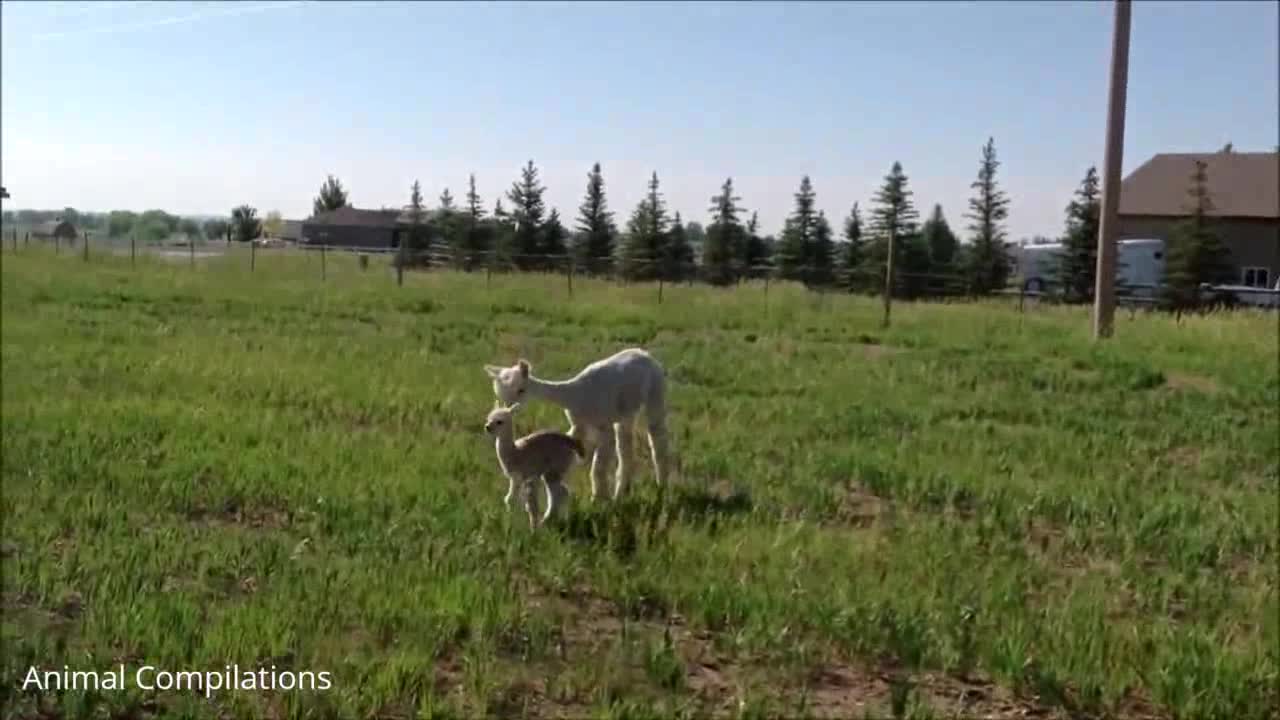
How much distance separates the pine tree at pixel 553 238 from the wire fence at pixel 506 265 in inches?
4.6

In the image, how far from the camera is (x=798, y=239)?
13.7m

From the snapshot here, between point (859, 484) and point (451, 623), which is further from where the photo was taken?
point (859, 484)

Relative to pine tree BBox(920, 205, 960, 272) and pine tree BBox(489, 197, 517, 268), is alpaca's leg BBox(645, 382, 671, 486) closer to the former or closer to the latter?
pine tree BBox(489, 197, 517, 268)

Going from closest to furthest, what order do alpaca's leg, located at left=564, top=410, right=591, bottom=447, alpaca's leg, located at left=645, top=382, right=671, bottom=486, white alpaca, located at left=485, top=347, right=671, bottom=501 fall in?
white alpaca, located at left=485, top=347, right=671, bottom=501 → alpaca's leg, located at left=564, top=410, right=591, bottom=447 → alpaca's leg, located at left=645, top=382, right=671, bottom=486

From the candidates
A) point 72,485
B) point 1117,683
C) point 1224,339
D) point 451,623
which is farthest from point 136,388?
point 1224,339

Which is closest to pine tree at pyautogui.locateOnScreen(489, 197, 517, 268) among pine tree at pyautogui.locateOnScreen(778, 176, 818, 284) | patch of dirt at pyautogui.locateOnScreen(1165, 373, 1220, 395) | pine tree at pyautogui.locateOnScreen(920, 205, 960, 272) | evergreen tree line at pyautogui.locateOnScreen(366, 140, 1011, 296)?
evergreen tree line at pyautogui.locateOnScreen(366, 140, 1011, 296)

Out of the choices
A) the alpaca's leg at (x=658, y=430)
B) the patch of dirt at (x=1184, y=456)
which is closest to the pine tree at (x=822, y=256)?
the patch of dirt at (x=1184, y=456)

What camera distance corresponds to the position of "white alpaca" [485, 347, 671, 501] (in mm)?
6926

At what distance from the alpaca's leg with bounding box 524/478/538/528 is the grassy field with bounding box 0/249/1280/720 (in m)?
0.07

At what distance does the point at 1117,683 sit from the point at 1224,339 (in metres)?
11.3

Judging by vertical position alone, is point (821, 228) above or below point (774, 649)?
above

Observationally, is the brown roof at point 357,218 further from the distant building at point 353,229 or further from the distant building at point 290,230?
the distant building at point 290,230

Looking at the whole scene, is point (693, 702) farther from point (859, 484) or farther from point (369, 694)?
point (859, 484)

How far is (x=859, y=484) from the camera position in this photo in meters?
8.34
